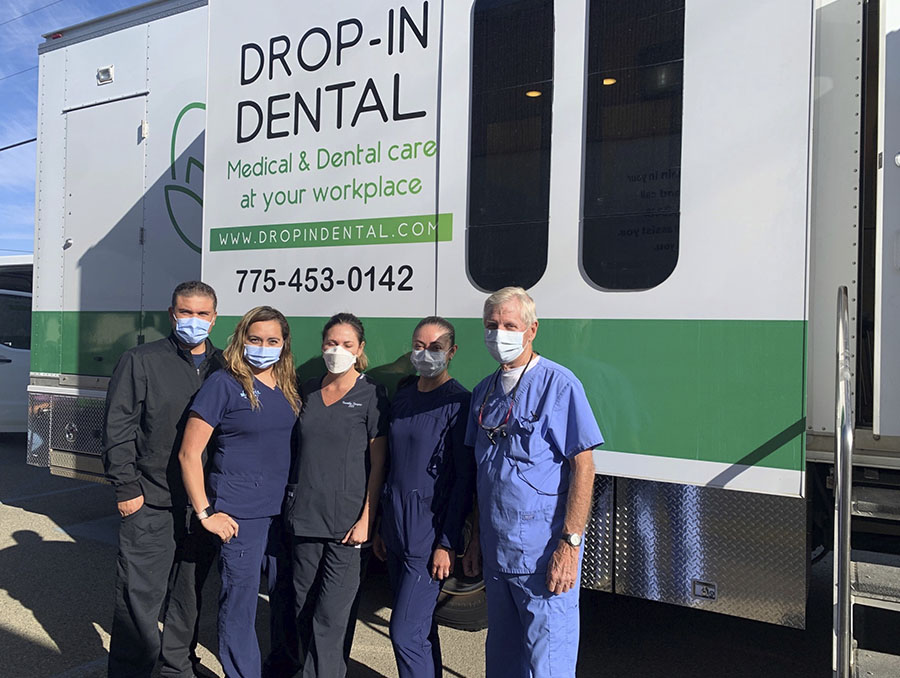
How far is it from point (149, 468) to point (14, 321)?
309 inches

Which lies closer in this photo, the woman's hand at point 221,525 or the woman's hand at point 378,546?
the woman's hand at point 221,525

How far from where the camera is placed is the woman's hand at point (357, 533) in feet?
9.68

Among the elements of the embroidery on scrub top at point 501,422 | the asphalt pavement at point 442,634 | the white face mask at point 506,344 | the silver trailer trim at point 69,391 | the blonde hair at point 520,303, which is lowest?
the asphalt pavement at point 442,634

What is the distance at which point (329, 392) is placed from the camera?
306 centimetres

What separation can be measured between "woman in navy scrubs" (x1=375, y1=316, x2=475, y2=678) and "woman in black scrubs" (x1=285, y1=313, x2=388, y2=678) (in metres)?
0.15

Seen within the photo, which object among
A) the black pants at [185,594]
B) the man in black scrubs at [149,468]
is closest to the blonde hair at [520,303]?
the man in black scrubs at [149,468]

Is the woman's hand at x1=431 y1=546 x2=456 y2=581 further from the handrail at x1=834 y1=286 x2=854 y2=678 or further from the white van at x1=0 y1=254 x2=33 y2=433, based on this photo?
the white van at x1=0 y1=254 x2=33 y2=433

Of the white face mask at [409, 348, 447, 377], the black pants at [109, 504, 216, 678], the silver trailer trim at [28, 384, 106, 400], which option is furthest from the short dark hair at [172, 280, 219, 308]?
the silver trailer trim at [28, 384, 106, 400]

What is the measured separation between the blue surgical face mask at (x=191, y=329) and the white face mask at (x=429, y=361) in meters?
1.02

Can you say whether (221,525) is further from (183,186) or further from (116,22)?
(116,22)

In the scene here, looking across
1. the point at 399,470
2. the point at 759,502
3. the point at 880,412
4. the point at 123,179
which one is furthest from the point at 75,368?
the point at 880,412

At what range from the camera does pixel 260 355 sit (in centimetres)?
312

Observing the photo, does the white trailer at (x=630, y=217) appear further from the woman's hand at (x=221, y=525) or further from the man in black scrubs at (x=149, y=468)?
the woman's hand at (x=221, y=525)

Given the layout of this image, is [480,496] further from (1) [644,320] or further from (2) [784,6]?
(2) [784,6]
